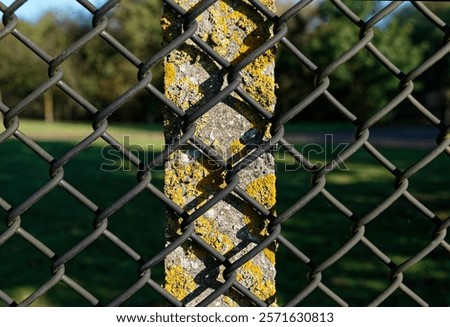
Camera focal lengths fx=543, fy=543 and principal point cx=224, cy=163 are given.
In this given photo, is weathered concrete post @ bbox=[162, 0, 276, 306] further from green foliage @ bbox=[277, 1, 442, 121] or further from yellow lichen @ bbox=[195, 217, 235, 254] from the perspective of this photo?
green foliage @ bbox=[277, 1, 442, 121]

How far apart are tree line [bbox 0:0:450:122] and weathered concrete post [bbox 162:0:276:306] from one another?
65.3 feet

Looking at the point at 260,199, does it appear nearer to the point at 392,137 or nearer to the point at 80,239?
the point at 80,239

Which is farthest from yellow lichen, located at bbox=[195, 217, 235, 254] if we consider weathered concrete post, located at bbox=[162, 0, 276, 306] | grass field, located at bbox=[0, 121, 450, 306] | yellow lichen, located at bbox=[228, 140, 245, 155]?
grass field, located at bbox=[0, 121, 450, 306]

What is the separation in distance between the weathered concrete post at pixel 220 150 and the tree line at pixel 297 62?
19906 mm

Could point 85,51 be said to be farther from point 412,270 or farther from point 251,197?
point 251,197

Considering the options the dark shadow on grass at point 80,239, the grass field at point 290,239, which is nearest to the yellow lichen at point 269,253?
the grass field at point 290,239

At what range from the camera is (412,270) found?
5.59 metres

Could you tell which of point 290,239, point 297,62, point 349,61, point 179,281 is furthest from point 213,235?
point 349,61

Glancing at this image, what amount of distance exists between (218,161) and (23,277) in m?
4.94

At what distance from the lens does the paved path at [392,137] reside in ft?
65.6

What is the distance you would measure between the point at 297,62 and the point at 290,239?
55.6 feet

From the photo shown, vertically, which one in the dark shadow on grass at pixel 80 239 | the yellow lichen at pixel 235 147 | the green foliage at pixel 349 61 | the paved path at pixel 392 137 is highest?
the green foliage at pixel 349 61

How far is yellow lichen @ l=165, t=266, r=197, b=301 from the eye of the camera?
53.9 inches

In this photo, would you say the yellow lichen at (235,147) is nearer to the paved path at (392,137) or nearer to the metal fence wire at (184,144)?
the metal fence wire at (184,144)
